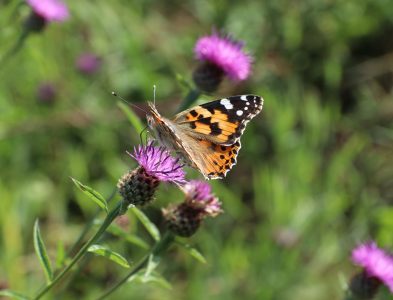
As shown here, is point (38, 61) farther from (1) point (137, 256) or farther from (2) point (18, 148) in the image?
(1) point (137, 256)

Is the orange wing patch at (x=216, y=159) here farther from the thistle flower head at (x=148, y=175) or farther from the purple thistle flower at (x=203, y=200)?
the thistle flower head at (x=148, y=175)

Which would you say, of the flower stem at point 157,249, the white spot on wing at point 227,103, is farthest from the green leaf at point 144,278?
the white spot on wing at point 227,103

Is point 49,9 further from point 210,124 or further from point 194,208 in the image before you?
point 194,208

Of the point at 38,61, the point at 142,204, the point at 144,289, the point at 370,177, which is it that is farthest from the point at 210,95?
the point at 370,177

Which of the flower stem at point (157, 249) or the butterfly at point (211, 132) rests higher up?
the butterfly at point (211, 132)

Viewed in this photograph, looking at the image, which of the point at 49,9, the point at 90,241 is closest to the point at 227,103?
the point at 90,241

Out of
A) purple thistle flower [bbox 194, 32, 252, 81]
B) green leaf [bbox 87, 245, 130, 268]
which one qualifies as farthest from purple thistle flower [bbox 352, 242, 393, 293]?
green leaf [bbox 87, 245, 130, 268]
